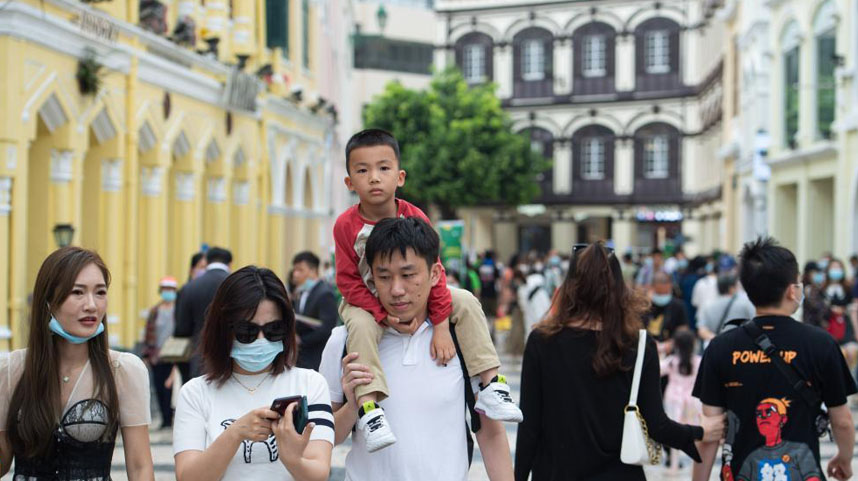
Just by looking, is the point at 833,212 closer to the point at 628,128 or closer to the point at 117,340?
the point at 117,340

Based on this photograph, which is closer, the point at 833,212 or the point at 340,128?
the point at 833,212

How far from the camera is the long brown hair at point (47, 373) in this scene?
3.83 meters

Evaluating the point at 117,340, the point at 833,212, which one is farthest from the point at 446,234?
the point at 833,212

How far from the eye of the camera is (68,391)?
393 cm

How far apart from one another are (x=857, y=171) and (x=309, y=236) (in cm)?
1371

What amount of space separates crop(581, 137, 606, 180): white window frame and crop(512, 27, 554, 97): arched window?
2.67 m

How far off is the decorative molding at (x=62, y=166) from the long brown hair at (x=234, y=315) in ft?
38.9

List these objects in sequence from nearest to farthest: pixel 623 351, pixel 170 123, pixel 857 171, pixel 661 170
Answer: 1. pixel 623 351
2. pixel 170 123
3. pixel 857 171
4. pixel 661 170

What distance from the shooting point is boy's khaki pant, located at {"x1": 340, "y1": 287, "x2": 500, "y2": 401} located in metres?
3.92

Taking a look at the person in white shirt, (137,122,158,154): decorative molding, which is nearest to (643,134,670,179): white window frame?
(137,122,158,154): decorative molding

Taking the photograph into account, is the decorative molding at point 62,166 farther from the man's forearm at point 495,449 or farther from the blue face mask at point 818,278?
the man's forearm at point 495,449

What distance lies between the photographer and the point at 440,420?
157 inches

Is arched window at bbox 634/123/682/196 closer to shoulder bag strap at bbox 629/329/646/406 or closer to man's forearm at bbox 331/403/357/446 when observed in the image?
shoulder bag strap at bbox 629/329/646/406

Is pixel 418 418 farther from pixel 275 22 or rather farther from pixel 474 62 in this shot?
pixel 474 62
